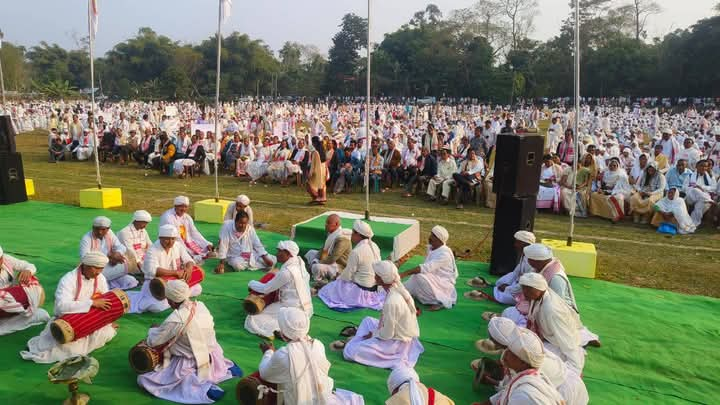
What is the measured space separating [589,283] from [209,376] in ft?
15.9

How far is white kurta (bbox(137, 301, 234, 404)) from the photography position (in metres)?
4.05

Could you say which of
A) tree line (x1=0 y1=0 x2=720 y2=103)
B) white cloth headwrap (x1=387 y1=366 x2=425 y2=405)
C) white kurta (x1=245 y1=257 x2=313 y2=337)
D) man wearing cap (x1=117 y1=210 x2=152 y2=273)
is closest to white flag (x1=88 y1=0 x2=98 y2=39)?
man wearing cap (x1=117 y1=210 x2=152 y2=273)

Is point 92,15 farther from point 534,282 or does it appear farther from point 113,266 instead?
point 534,282

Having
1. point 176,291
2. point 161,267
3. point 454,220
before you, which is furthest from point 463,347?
point 454,220

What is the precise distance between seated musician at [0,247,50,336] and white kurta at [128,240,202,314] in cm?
83

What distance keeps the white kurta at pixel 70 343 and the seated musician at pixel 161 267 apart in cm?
82

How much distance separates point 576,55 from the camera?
667cm

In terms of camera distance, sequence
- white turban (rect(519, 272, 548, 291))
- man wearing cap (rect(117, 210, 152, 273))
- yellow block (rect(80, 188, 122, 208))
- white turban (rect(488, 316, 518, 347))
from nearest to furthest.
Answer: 1. white turban (rect(488, 316, 518, 347))
2. white turban (rect(519, 272, 548, 291))
3. man wearing cap (rect(117, 210, 152, 273))
4. yellow block (rect(80, 188, 122, 208))

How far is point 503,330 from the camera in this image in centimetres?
333

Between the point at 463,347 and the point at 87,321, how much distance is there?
325 centimetres

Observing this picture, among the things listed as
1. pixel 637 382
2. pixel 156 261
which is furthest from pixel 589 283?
pixel 156 261

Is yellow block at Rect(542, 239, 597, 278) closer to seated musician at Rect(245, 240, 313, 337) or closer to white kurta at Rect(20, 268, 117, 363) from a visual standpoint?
seated musician at Rect(245, 240, 313, 337)

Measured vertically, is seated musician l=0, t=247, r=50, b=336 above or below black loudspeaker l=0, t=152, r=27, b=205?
below

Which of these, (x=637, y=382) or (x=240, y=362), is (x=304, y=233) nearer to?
(x=240, y=362)
